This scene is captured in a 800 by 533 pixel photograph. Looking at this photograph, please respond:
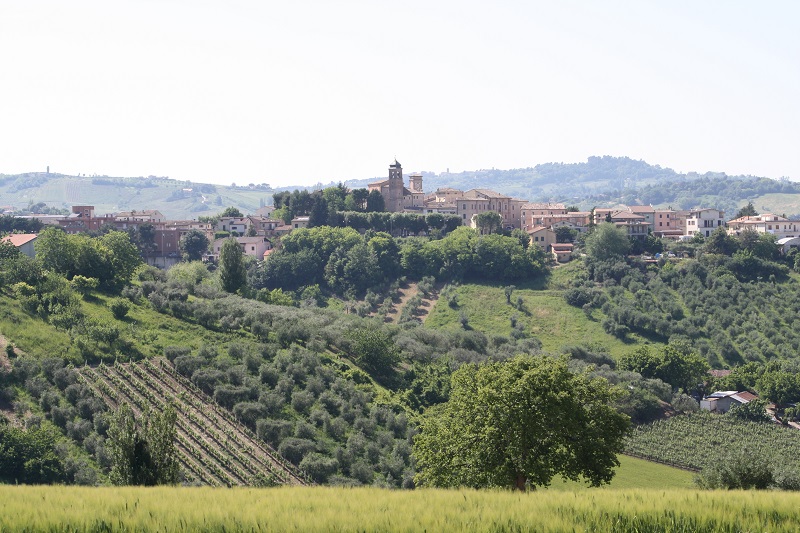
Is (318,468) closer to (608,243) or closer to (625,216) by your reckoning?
(608,243)

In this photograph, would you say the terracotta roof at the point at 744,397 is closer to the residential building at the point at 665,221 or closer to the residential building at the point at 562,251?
the residential building at the point at 562,251

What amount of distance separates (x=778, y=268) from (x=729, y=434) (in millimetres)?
43779

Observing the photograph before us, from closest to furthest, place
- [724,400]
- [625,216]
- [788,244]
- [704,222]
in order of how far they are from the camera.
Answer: [724,400] → [788,244] → [625,216] → [704,222]

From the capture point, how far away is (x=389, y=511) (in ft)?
62.0

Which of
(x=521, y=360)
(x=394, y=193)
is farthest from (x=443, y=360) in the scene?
(x=394, y=193)

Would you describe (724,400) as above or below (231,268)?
below

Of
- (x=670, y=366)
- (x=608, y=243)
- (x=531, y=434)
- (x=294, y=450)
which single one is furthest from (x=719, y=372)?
(x=531, y=434)

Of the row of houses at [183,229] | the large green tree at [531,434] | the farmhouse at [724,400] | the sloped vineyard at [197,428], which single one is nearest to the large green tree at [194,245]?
the row of houses at [183,229]

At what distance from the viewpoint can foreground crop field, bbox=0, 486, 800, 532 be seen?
1806 cm

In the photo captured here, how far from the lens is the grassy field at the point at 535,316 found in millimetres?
89750

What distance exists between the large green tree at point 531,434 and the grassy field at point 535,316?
177ft

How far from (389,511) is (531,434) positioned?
37.4 ft

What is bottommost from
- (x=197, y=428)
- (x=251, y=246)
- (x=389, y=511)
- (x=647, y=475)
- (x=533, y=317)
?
(x=647, y=475)

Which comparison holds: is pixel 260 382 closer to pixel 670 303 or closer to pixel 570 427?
pixel 570 427
